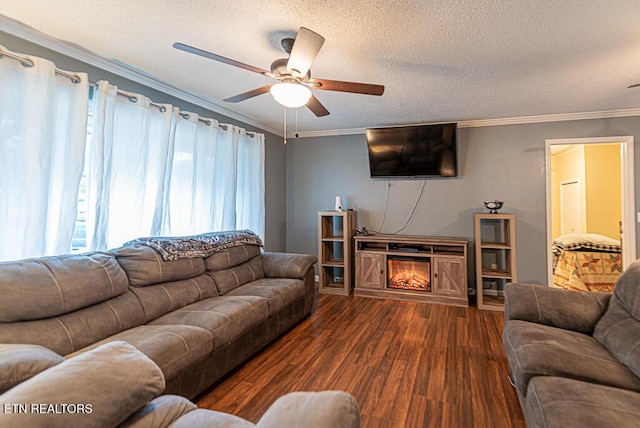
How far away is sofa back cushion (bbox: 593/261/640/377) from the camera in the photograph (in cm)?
160

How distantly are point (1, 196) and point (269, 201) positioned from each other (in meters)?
3.21

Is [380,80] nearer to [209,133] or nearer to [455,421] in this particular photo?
[209,133]

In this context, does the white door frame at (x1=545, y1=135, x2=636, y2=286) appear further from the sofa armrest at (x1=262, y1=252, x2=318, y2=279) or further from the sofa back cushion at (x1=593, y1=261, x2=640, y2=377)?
the sofa armrest at (x1=262, y1=252, x2=318, y2=279)

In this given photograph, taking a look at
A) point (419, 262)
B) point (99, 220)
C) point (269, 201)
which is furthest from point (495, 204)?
point (99, 220)

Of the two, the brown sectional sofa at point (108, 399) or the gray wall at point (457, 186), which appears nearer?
the brown sectional sofa at point (108, 399)

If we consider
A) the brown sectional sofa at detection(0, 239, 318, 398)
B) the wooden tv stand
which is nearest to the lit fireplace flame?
the wooden tv stand

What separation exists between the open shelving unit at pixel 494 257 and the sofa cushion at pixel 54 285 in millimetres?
3871

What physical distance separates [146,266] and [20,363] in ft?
4.51

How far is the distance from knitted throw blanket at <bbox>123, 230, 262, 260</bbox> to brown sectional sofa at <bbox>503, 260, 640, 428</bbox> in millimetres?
2545

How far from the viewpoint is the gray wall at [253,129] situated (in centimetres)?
215

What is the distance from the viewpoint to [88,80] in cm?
235

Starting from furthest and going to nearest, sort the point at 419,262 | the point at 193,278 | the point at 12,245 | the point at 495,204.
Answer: the point at 419,262 < the point at 495,204 < the point at 193,278 < the point at 12,245

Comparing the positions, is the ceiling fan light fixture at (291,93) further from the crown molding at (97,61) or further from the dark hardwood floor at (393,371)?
the dark hardwood floor at (393,371)

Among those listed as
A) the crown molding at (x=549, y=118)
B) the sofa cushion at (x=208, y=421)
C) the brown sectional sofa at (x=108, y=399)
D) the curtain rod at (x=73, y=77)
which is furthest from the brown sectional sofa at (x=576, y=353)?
the curtain rod at (x=73, y=77)
